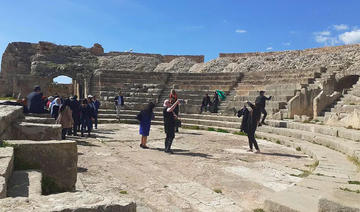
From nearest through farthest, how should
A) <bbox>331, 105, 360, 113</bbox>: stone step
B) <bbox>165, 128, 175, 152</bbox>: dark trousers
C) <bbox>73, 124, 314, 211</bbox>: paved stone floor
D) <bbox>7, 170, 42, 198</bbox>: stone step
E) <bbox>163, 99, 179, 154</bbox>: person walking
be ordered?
<bbox>7, 170, 42, 198</bbox>: stone step → <bbox>73, 124, 314, 211</bbox>: paved stone floor → <bbox>165, 128, 175, 152</bbox>: dark trousers → <bbox>163, 99, 179, 154</bbox>: person walking → <bbox>331, 105, 360, 113</bbox>: stone step

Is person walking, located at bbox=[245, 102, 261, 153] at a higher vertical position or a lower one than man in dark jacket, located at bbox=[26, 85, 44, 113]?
lower

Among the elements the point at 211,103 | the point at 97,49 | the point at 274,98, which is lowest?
the point at 211,103

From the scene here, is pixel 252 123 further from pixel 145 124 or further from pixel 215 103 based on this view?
pixel 215 103

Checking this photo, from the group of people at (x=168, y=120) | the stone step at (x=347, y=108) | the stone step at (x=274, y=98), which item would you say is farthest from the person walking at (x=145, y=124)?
the stone step at (x=274, y=98)

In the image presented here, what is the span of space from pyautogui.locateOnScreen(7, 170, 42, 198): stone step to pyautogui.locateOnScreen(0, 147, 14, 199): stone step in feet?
0.24

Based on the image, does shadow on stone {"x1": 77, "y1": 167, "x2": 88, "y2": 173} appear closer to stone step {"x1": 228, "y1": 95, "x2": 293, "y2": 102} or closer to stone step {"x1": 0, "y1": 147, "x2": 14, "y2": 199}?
stone step {"x1": 0, "y1": 147, "x2": 14, "y2": 199}

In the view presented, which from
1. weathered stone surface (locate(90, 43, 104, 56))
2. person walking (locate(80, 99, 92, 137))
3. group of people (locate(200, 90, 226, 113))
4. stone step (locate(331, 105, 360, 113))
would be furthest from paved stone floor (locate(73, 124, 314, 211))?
weathered stone surface (locate(90, 43, 104, 56))

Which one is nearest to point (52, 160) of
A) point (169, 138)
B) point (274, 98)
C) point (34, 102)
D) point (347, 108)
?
point (169, 138)

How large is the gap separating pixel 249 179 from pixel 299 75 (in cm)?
1327

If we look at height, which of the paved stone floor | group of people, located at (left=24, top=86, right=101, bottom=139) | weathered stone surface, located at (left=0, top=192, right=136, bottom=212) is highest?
group of people, located at (left=24, top=86, right=101, bottom=139)

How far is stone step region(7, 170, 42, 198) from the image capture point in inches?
97.1

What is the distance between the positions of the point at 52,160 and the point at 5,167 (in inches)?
31.3

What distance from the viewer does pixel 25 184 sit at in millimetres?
2707

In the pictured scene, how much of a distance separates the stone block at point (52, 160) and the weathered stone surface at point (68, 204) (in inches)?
49.8
